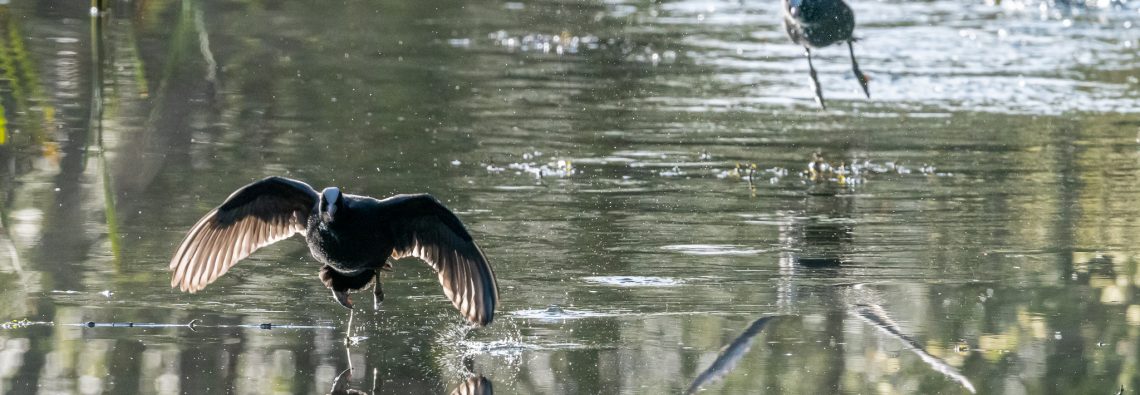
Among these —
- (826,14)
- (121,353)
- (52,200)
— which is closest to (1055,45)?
(826,14)

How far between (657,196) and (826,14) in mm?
1547

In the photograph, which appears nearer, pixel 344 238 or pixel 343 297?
pixel 344 238

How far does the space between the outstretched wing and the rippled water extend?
5.1 inches

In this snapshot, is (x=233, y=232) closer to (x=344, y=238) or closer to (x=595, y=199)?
(x=344, y=238)

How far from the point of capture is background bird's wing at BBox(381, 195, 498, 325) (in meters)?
7.33

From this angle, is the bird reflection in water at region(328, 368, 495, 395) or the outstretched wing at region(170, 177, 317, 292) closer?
the bird reflection in water at region(328, 368, 495, 395)

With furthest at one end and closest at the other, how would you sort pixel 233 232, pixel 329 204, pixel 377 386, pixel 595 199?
1. pixel 595 199
2. pixel 233 232
3. pixel 329 204
4. pixel 377 386

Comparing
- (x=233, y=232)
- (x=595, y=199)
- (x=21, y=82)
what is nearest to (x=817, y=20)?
(x=595, y=199)

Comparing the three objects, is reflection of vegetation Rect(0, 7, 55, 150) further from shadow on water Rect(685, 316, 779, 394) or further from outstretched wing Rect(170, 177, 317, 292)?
shadow on water Rect(685, 316, 779, 394)

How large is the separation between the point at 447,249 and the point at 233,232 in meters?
1.00

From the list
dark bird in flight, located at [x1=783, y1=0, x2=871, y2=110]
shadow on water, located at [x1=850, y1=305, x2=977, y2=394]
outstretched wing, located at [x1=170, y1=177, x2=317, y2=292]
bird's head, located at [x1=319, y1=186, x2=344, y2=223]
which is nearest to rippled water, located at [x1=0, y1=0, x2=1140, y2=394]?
shadow on water, located at [x1=850, y1=305, x2=977, y2=394]

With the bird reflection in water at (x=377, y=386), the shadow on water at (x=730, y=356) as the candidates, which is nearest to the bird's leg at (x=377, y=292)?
the bird reflection in water at (x=377, y=386)

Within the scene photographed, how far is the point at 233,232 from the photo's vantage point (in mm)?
7949

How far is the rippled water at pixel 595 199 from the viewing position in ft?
22.3
